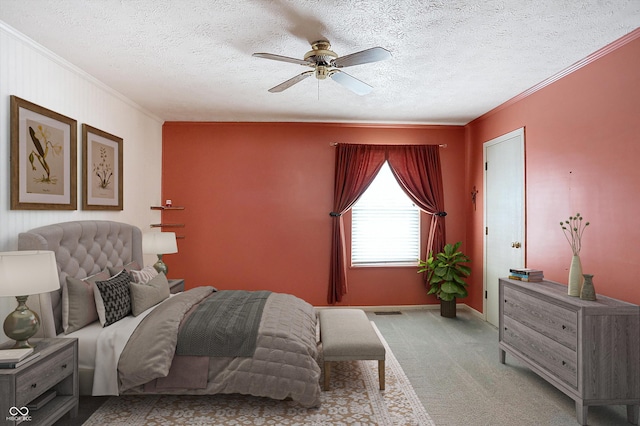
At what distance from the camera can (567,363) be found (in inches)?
107

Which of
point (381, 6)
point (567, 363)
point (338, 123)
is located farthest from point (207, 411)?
point (338, 123)

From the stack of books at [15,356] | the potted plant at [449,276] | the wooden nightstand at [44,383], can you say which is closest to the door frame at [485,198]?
the potted plant at [449,276]

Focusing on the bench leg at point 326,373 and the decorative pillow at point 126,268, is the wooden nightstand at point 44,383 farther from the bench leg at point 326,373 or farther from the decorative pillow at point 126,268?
the bench leg at point 326,373

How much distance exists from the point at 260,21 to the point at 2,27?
1.85m

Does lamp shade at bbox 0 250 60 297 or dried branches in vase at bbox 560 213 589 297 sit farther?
dried branches in vase at bbox 560 213 589 297

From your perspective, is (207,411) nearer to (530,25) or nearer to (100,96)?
(100,96)

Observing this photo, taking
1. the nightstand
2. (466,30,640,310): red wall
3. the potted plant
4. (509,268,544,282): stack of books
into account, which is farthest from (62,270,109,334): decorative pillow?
(466,30,640,310): red wall

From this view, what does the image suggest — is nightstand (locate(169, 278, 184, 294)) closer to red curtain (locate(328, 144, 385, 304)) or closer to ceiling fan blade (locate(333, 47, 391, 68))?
red curtain (locate(328, 144, 385, 304))

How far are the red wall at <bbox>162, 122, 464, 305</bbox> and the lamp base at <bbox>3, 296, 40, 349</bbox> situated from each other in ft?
9.86

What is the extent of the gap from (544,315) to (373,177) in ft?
9.81

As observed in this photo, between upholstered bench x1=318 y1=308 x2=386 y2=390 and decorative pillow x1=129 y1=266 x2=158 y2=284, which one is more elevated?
decorative pillow x1=129 y1=266 x2=158 y2=284

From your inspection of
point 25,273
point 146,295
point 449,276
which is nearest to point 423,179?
point 449,276

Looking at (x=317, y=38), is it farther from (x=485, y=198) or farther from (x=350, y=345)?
(x=485, y=198)

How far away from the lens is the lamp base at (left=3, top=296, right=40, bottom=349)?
2.24 meters
